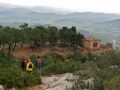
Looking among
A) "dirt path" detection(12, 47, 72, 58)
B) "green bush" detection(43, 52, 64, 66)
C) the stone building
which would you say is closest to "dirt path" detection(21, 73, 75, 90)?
A: "green bush" detection(43, 52, 64, 66)

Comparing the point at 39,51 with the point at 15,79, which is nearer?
the point at 15,79

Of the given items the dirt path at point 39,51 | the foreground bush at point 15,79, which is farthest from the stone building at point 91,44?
the foreground bush at point 15,79

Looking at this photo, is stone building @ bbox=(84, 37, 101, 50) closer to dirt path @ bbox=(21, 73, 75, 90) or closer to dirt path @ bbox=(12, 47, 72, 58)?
dirt path @ bbox=(12, 47, 72, 58)

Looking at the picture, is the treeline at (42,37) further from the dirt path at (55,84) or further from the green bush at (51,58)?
the dirt path at (55,84)

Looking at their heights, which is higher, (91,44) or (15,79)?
(15,79)

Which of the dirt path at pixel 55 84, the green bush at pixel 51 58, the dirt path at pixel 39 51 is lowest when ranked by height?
the dirt path at pixel 39 51

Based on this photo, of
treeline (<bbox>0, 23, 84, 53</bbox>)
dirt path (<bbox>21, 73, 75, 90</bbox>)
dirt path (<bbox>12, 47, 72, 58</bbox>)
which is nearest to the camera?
dirt path (<bbox>21, 73, 75, 90</bbox>)

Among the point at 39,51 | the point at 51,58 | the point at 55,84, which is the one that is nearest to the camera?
the point at 55,84

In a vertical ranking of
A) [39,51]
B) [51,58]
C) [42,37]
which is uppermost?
[42,37]

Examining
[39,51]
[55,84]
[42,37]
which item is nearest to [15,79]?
[55,84]

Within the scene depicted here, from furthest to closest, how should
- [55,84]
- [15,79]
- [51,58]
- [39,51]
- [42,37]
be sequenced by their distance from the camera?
[39,51], [42,37], [51,58], [55,84], [15,79]

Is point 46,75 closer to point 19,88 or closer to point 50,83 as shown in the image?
point 50,83

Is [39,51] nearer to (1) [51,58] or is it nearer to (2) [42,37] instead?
(2) [42,37]

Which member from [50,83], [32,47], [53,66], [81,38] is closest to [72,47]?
[81,38]
